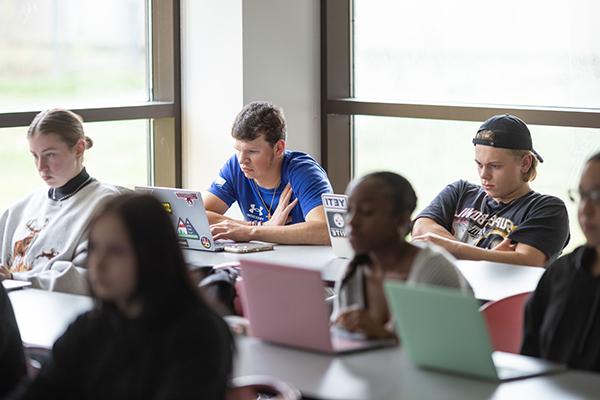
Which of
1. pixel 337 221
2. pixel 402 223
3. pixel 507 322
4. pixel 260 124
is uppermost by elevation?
pixel 260 124

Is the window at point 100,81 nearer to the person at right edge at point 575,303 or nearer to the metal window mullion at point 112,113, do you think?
the metal window mullion at point 112,113

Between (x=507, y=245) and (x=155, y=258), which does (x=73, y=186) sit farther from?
(x=155, y=258)

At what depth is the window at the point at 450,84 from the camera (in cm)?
566

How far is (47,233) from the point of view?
4.39 meters

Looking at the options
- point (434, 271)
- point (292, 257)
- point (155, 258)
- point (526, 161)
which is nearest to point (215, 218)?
point (292, 257)

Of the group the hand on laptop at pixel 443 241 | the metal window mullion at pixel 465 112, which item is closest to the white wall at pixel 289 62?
the metal window mullion at pixel 465 112

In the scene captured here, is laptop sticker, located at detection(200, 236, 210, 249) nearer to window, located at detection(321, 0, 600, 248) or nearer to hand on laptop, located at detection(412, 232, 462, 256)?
hand on laptop, located at detection(412, 232, 462, 256)

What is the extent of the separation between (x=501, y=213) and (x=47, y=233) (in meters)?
1.83

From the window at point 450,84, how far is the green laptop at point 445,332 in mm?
3078

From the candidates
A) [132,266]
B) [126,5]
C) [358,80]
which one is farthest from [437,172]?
[132,266]

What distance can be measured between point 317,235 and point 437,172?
1621mm

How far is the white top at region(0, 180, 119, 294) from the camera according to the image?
4223mm

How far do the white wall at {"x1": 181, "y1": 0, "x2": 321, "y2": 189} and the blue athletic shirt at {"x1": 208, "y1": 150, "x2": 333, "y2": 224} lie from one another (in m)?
0.98

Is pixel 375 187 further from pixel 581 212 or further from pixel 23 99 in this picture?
pixel 23 99
